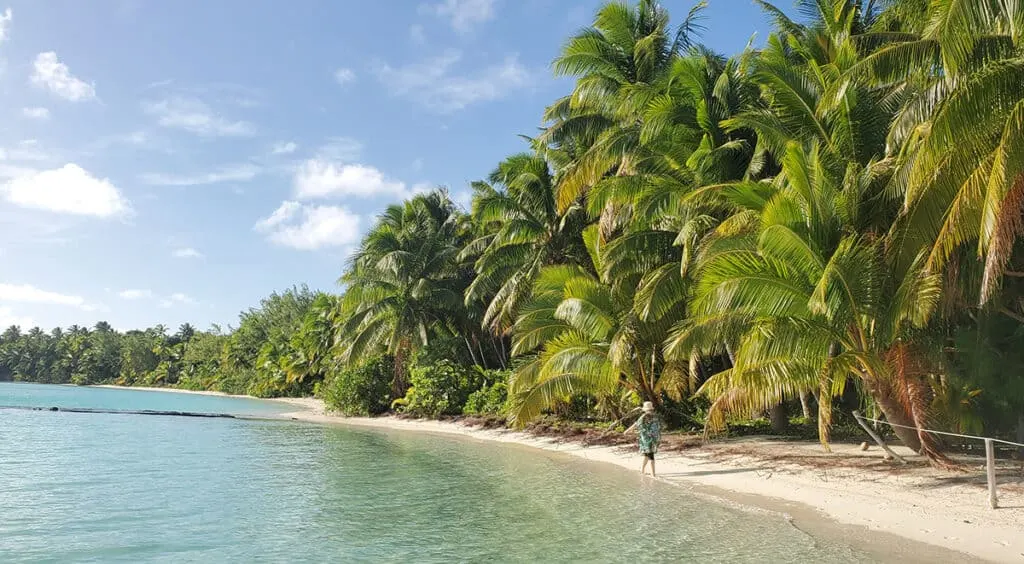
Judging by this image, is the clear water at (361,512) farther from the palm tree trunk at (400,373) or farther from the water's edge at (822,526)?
the palm tree trunk at (400,373)

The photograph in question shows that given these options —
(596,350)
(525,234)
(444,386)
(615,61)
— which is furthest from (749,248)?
(444,386)

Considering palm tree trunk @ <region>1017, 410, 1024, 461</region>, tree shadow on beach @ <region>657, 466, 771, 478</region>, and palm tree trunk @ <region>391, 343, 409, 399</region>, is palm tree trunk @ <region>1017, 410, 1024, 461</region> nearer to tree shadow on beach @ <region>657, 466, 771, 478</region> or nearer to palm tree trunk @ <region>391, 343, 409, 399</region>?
tree shadow on beach @ <region>657, 466, 771, 478</region>

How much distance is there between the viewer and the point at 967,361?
442 inches

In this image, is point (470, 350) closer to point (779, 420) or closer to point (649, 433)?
point (779, 420)

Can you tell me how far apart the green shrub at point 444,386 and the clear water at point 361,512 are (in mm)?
8693

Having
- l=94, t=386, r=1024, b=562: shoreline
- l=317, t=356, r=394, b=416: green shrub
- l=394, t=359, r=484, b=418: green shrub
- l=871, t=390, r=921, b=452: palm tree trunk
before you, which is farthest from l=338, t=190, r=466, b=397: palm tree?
l=871, t=390, r=921, b=452: palm tree trunk

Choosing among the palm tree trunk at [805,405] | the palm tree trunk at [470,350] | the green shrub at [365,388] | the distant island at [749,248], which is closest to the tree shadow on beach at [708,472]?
the distant island at [749,248]

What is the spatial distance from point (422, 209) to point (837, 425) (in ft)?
67.5

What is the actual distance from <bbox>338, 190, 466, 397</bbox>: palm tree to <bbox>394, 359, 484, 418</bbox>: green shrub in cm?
222

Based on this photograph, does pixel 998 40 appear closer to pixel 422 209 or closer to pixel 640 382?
pixel 640 382

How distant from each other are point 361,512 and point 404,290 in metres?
19.6

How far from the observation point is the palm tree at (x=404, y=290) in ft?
96.5

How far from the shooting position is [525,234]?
77.2 feet

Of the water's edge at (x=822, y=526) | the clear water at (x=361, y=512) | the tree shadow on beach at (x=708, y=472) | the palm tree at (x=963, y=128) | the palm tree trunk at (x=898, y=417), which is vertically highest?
the palm tree at (x=963, y=128)
